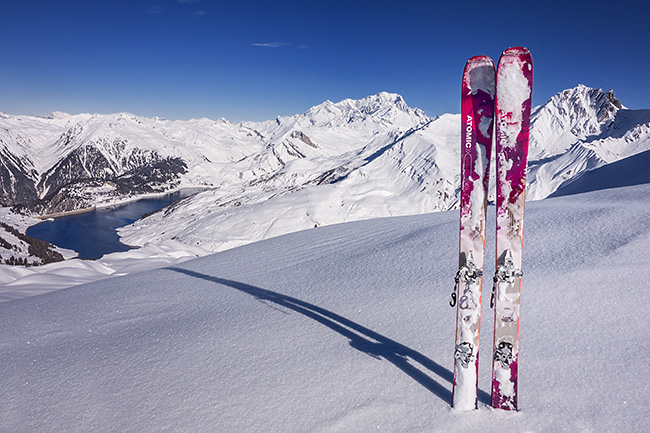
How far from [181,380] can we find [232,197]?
162158mm

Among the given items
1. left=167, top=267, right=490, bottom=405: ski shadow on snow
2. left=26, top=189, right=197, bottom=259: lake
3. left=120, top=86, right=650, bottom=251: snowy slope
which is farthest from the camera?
left=26, top=189, right=197, bottom=259: lake

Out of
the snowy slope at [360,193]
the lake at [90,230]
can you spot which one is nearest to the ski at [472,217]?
the snowy slope at [360,193]

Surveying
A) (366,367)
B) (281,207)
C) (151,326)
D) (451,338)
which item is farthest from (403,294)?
(281,207)

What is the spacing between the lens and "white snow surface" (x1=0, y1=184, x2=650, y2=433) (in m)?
3.84

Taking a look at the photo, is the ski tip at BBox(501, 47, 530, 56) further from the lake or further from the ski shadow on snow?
the lake

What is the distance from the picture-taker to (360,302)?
22.1ft

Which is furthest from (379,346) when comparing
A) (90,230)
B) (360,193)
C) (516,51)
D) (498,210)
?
(90,230)

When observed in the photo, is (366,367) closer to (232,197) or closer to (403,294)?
(403,294)

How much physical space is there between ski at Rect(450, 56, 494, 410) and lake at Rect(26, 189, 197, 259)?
119616 mm

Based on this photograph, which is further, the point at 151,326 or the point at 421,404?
the point at 151,326

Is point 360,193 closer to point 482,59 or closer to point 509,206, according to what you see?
point 482,59

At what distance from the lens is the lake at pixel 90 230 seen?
375 ft

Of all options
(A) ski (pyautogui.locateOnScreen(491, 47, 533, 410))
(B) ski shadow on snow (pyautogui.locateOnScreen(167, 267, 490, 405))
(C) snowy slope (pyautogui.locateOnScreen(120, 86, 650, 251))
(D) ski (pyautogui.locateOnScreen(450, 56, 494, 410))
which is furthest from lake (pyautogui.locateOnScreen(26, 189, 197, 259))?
(A) ski (pyautogui.locateOnScreen(491, 47, 533, 410))

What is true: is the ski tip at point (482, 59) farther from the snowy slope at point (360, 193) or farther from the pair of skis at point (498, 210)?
the snowy slope at point (360, 193)
